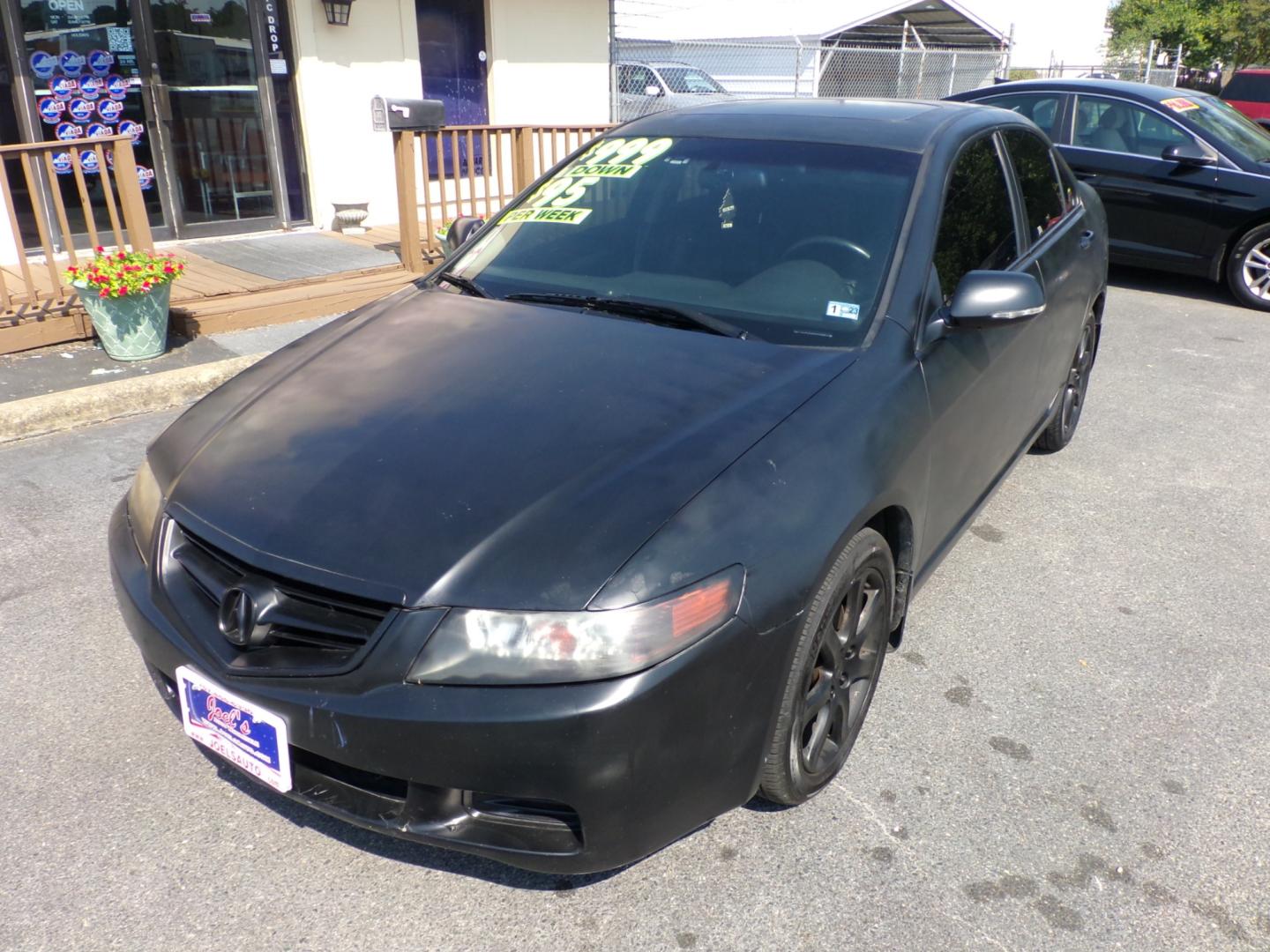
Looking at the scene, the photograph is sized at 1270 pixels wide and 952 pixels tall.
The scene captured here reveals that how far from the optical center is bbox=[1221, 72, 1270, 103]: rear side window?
50.4ft

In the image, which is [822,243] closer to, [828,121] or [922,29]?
[828,121]

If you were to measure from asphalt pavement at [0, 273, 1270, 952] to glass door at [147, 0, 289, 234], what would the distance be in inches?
204

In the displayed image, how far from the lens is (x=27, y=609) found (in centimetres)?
346

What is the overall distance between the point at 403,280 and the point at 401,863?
216 inches

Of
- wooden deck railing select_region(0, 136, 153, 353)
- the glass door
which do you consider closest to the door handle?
the glass door

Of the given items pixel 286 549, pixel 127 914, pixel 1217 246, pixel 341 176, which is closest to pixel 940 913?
pixel 286 549

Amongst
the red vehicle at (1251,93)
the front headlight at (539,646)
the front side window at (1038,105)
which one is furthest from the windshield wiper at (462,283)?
the red vehicle at (1251,93)

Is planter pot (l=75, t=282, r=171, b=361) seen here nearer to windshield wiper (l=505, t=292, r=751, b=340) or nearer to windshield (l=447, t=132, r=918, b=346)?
windshield (l=447, t=132, r=918, b=346)

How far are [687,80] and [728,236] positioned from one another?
16.1 m

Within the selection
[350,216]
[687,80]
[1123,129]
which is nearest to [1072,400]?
[1123,129]

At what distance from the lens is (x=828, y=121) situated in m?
3.38

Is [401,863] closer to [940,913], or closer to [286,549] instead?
[286,549]

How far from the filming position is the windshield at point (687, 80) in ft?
57.1

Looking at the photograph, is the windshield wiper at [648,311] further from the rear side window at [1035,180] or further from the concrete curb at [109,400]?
the concrete curb at [109,400]
